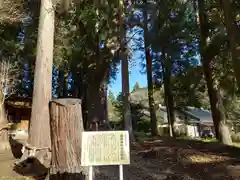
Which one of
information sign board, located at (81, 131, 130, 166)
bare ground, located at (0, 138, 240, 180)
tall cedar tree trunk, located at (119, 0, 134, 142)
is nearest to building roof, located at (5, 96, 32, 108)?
tall cedar tree trunk, located at (119, 0, 134, 142)

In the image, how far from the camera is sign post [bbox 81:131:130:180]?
355 cm

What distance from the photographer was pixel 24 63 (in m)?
16.3

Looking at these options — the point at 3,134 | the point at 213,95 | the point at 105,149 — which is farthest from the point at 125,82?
the point at 105,149

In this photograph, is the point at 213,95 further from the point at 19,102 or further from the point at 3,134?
the point at 19,102

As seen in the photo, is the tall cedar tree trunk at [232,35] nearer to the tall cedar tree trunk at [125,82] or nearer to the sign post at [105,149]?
the tall cedar tree trunk at [125,82]

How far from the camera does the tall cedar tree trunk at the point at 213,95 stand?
12.2m

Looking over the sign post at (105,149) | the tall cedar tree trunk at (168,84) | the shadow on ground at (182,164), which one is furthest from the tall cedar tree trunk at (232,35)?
the tall cedar tree trunk at (168,84)

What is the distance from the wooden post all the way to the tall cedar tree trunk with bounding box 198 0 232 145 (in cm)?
967

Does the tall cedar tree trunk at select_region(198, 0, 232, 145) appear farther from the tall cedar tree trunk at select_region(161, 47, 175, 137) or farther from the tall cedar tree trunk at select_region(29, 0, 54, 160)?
the tall cedar tree trunk at select_region(29, 0, 54, 160)

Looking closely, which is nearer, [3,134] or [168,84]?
[3,134]

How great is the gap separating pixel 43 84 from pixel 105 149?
5864 millimetres

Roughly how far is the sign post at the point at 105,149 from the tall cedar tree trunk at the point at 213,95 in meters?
9.57

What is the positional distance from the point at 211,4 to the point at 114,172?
30.3 feet

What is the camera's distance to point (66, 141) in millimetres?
3773
